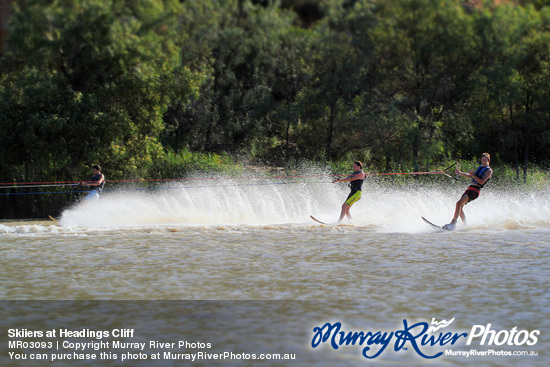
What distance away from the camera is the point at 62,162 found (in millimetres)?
21719

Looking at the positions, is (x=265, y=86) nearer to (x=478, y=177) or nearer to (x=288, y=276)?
(x=478, y=177)

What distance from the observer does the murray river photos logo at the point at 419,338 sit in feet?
19.1

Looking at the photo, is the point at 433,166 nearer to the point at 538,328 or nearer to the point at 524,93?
the point at 524,93

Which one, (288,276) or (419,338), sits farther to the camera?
(288,276)

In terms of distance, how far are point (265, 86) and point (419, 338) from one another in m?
27.4

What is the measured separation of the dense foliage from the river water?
612cm

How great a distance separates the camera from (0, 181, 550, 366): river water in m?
6.38

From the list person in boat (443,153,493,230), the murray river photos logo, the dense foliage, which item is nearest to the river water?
the murray river photos logo

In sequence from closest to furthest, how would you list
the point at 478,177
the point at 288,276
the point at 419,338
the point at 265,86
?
the point at 419,338, the point at 288,276, the point at 478,177, the point at 265,86

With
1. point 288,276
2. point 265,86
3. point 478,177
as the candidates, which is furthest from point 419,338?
point 265,86

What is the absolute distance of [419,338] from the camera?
6.05 meters

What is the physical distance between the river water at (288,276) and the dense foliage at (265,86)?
612cm

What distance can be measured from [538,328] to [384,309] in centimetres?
163

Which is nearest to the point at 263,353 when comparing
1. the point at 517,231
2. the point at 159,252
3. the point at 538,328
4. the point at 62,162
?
the point at 538,328
